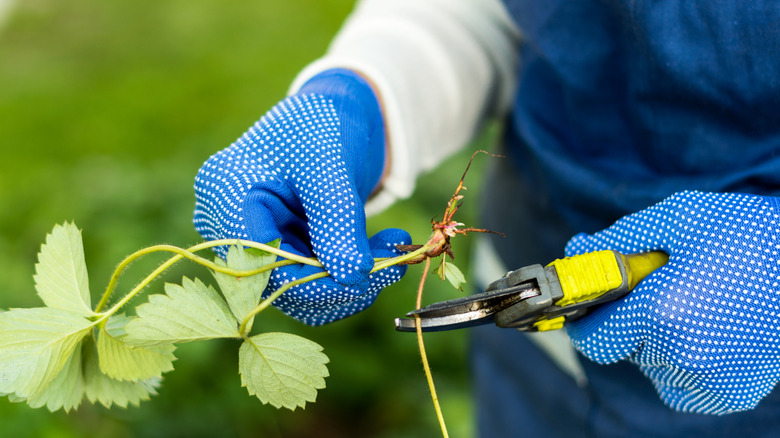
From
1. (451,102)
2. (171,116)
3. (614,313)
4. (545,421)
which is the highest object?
(171,116)

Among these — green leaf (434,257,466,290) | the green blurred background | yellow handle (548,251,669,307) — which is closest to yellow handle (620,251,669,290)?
yellow handle (548,251,669,307)

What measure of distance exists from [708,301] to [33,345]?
1.03 meters

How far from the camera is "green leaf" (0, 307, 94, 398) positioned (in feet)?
2.84

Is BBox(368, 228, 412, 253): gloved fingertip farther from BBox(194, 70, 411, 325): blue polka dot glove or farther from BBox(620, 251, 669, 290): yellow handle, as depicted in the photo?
BBox(620, 251, 669, 290): yellow handle

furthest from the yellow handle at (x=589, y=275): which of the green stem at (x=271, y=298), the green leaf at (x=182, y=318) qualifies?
the green leaf at (x=182, y=318)

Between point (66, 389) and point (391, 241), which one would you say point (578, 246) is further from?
point (66, 389)

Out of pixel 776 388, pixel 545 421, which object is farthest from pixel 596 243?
pixel 545 421

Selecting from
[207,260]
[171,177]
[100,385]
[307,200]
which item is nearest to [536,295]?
[307,200]

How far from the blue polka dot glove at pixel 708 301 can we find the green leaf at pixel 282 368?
0.50 meters

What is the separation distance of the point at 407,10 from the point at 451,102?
0.25m

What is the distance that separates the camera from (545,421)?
1613 mm

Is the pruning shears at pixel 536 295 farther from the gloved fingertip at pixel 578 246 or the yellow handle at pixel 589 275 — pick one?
the gloved fingertip at pixel 578 246

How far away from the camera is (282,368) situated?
0.91 m

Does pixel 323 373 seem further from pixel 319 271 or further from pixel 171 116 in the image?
pixel 171 116
